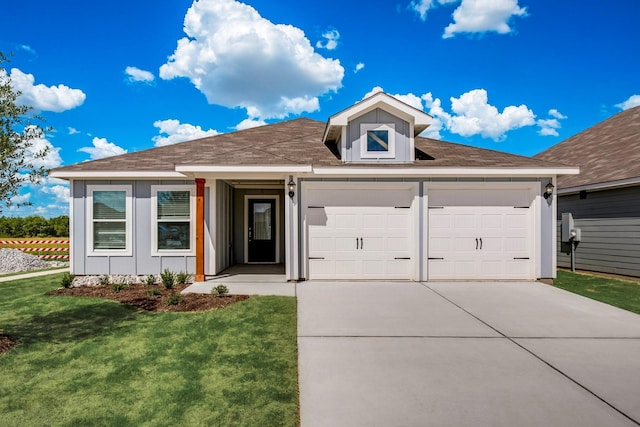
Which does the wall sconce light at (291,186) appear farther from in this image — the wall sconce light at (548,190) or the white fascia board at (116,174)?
the wall sconce light at (548,190)

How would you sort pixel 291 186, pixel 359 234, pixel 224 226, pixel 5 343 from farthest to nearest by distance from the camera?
pixel 224 226
pixel 359 234
pixel 291 186
pixel 5 343

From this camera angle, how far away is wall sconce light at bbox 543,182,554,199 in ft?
27.9

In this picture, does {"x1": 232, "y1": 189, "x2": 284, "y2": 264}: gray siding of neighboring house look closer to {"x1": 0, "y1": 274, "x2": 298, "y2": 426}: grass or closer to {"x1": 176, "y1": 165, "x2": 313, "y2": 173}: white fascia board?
{"x1": 176, "y1": 165, "x2": 313, "y2": 173}: white fascia board

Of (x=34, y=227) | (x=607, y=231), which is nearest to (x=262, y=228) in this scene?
(x=607, y=231)

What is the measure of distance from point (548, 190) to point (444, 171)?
2675 mm

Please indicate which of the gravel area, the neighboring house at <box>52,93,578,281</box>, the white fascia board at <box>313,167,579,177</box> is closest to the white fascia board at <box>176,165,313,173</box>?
the neighboring house at <box>52,93,578,281</box>

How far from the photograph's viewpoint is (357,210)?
344 inches

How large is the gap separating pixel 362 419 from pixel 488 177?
7575mm

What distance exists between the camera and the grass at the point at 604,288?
693 centimetres

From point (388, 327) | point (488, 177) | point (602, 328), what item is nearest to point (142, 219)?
point (388, 327)

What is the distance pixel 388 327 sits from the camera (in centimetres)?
504

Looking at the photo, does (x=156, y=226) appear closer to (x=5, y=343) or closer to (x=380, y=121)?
(x=5, y=343)

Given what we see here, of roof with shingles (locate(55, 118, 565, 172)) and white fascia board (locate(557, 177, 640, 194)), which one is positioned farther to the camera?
white fascia board (locate(557, 177, 640, 194))

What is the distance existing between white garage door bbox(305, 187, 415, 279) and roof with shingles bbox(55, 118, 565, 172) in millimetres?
876
